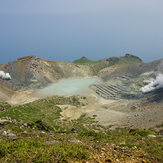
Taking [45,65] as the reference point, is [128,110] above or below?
below

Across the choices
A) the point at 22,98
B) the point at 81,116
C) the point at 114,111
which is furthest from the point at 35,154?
the point at 22,98

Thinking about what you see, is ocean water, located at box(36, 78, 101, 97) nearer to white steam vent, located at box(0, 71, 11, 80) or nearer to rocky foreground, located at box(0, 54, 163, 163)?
rocky foreground, located at box(0, 54, 163, 163)

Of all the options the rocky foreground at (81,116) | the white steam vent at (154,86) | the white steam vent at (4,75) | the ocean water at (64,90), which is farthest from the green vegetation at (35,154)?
the white steam vent at (4,75)

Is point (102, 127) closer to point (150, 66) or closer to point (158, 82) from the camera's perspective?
point (158, 82)

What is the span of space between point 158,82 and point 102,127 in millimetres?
45142

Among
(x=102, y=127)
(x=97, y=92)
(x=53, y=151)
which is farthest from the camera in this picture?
(x=97, y=92)

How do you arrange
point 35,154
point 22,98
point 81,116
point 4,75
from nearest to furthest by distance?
point 35,154
point 81,116
point 22,98
point 4,75

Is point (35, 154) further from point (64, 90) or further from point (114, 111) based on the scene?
point (64, 90)

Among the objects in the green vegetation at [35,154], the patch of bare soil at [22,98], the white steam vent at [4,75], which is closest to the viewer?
the green vegetation at [35,154]

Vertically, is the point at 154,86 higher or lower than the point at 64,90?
lower

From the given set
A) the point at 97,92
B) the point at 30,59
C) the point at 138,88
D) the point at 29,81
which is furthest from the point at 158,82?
the point at 30,59

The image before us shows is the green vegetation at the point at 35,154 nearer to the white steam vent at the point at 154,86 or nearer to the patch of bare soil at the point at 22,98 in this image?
the white steam vent at the point at 154,86

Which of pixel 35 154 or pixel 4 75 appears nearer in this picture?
pixel 35 154

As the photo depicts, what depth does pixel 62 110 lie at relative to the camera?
64.2 metres
